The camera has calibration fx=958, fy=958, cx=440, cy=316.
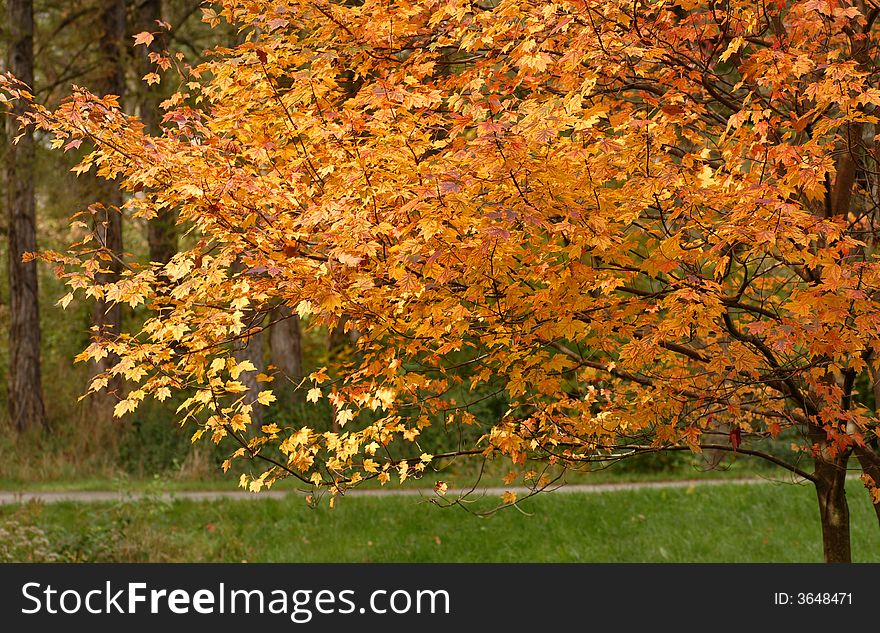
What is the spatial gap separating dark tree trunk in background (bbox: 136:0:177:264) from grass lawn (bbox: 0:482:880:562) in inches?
214

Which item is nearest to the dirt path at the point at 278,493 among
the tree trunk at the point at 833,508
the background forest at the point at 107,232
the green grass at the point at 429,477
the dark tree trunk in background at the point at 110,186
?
the green grass at the point at 429,477

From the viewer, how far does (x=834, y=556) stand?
6.84 meters

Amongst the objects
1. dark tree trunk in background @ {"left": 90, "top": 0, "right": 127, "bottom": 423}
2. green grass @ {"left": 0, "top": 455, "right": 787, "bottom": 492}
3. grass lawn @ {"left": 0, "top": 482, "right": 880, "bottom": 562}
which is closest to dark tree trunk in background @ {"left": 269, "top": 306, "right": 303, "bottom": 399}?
dark tree trunk in background @ {"left": 90, "top": 0, "right": 127, "bottom": 423}

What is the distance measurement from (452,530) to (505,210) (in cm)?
885

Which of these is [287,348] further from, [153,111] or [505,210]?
[505,210]

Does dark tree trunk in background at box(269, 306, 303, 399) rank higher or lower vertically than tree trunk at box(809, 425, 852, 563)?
higher

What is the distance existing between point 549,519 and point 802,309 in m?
8.38

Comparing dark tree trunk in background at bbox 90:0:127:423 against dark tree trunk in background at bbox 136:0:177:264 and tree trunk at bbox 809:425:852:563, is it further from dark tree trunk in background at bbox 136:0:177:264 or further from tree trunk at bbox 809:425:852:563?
tree trunk at bbox 809:425:852:563

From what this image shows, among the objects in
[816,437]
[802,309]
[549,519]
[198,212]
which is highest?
[198,212]

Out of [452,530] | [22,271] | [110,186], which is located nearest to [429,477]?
[452,530]

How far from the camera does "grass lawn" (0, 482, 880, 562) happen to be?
11438 millimetres

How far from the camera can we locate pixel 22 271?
17188 millimetres
